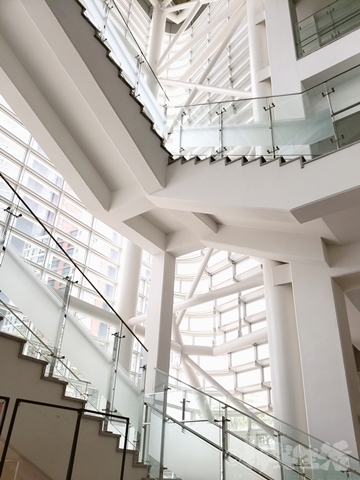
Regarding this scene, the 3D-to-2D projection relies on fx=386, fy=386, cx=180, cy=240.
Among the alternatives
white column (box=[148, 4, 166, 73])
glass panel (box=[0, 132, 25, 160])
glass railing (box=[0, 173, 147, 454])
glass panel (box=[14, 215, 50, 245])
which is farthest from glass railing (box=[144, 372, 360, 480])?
white column (box=[148, 4, 166, 73])

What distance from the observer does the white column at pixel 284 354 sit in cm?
973

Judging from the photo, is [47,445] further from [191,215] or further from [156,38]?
[156,38]

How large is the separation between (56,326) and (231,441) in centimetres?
315

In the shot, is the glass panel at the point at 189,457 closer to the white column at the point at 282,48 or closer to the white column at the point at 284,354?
the white column at the point at 284,354

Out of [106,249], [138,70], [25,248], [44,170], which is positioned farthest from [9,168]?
[25,248]

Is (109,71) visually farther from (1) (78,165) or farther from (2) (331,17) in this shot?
(2) (331,17)

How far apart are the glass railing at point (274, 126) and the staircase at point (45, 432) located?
17.9 ft

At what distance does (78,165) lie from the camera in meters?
8.82

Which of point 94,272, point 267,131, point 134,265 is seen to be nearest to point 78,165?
point 267,131

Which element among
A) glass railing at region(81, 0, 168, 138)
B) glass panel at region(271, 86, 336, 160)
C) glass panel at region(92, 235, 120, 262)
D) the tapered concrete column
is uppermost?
the tapered concrete column

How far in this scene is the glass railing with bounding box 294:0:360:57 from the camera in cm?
1041

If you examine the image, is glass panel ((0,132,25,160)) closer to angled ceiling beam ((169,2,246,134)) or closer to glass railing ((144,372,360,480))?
angled ceiling beam ((169,2,246,134))

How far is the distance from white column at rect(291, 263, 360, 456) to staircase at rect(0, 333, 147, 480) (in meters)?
4.57

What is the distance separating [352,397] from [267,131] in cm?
576
